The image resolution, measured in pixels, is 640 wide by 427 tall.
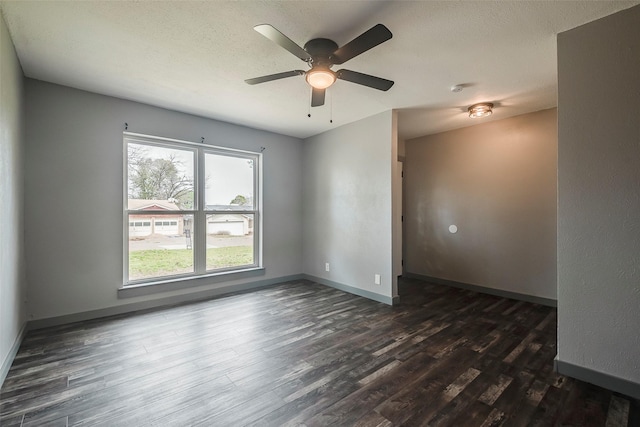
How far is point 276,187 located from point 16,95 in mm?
3200

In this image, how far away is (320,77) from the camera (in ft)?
7.22

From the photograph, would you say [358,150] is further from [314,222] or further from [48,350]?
[48,350]

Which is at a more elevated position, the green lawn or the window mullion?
the window mullion

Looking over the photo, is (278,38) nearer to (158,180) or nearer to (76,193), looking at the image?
(158,180)

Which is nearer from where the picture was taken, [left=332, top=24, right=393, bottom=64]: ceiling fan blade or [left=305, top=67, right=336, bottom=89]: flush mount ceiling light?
[left=332, top=24, right=393, bottom=64]: ceiling fan blade

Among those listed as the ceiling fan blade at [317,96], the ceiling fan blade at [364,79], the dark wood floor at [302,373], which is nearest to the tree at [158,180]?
the dark wood floor at [302,373]

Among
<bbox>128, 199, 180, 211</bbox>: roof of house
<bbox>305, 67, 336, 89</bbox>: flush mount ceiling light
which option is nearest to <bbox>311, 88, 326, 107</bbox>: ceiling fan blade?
<bbox>305, 67, 336, 89</bbox>: flush mount ceiling light

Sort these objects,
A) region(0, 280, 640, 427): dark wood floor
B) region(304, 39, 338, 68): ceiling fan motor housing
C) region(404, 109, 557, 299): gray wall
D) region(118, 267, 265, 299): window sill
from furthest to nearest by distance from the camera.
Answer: region(404, 109, 557, 299): gray wall
region(118, 267, 265, 299): window sill
region(304, 39, 338, 68): ceiling fan motor housing
region(0, 280, 640, 427): dark wood floor

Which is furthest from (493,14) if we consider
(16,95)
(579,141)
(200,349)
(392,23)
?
(16,95)

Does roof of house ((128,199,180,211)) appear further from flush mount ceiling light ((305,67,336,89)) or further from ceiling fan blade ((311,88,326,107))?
flush mount ceiling light ((305,67,336,89))

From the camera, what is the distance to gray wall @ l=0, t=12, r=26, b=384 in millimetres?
2041

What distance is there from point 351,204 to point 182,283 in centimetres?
274

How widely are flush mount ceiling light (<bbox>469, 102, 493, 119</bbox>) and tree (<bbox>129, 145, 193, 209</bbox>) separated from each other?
408 cm

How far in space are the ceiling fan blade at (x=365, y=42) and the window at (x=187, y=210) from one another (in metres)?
2.87
